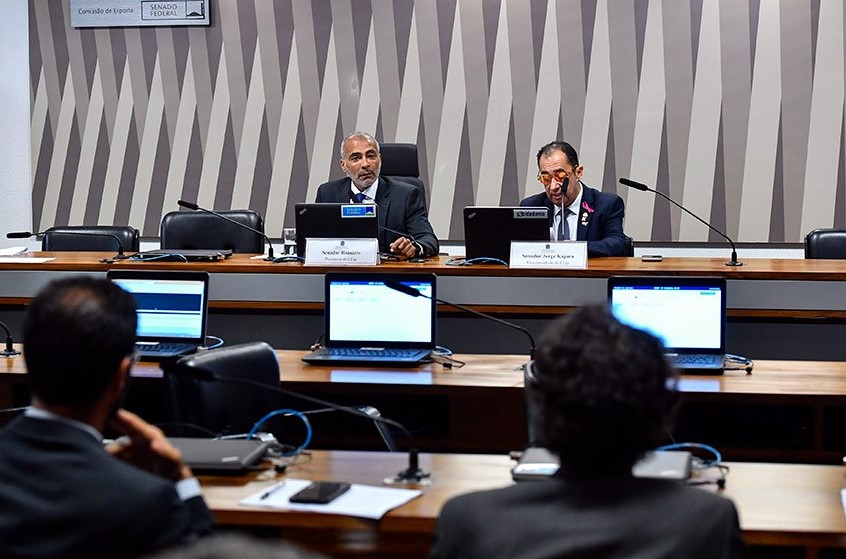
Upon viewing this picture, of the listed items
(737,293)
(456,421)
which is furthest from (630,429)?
(737,293)

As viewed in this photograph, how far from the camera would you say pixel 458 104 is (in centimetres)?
698

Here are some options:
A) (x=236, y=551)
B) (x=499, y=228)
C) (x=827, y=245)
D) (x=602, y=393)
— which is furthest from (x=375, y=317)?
(x=236, y=551)

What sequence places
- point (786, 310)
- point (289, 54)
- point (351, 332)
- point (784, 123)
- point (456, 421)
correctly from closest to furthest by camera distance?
point (456, 421), point (351, 332), point (786, 310), point (784, 123), point (289, 54)

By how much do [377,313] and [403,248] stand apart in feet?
3.89

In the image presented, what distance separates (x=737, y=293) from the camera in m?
4.48

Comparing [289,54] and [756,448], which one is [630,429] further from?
[289,54]

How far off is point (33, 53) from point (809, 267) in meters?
5.51

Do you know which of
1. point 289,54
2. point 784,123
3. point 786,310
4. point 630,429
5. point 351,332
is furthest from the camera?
point 289,54

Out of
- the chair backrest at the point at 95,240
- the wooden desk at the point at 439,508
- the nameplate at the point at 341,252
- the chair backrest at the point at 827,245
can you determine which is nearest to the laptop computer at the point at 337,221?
the nameplate at the point at 341,252

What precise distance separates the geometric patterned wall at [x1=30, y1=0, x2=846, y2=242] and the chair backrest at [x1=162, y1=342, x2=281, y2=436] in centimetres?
399

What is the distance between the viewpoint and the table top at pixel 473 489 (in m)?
2.10

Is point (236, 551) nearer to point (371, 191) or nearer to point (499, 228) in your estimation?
point (499, 228)

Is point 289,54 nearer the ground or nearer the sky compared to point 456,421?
nearer the sky

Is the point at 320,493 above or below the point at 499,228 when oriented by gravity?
below
